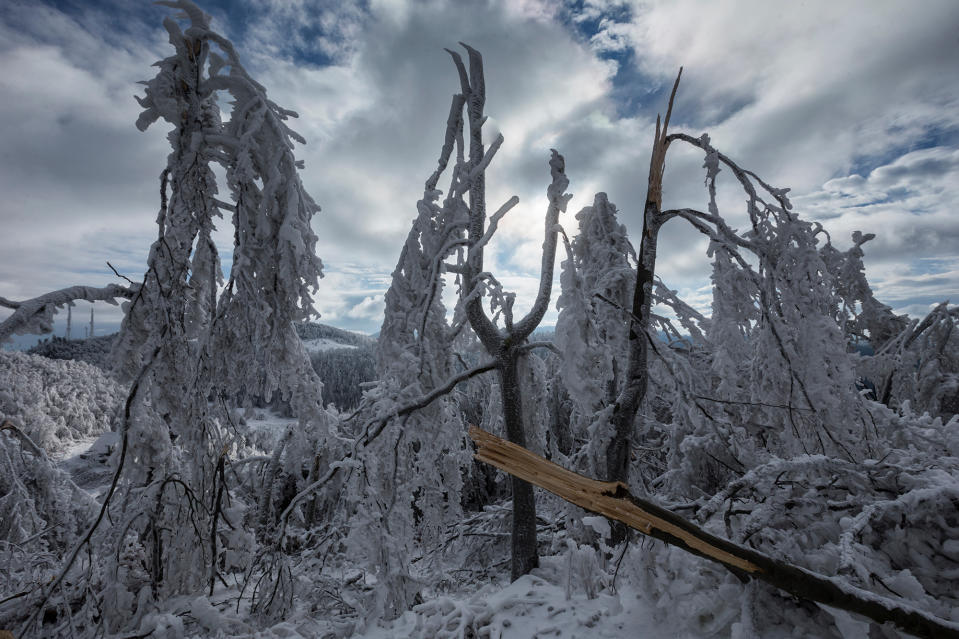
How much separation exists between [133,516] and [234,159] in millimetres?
3661

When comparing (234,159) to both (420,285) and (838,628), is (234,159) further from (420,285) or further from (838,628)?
(838,628)

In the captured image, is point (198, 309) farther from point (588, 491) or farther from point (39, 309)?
point (588, 491)

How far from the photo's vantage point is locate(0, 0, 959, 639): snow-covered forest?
6.52 feet

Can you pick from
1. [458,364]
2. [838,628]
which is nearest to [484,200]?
[458,364]

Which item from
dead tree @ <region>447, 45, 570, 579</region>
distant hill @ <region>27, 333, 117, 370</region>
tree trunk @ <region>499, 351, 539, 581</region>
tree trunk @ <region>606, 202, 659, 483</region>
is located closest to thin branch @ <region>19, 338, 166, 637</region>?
dead tree @ <region>447, 45, 570, 579</region>

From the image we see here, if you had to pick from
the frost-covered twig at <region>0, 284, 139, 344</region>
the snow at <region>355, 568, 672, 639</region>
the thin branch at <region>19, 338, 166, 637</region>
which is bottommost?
the snow at <region>355, 568, 672, 639</region>

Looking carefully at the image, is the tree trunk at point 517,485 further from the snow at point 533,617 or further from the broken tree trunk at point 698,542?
the broken tree trunk at point 698,542

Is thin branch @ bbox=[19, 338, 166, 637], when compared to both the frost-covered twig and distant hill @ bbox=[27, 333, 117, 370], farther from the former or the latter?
distant hill @ bbox=[27, 333, 117, 370]

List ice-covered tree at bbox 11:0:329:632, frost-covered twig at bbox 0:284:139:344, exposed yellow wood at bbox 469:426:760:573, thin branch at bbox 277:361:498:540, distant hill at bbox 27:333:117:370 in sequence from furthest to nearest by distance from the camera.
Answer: distant hill at bbox 27:333:117:370 → thin branch at bbox 277:361:498:540 → ice-covered tree at bbox 11:0:329:632 → frost-covered twig at bbox 0:284:139:344 → exposed yellow wood at bbox 469:426:760:573

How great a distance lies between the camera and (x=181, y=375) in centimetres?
376

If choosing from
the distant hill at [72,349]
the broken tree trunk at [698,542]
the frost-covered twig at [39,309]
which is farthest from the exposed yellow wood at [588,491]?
the distant hill at [72,349]

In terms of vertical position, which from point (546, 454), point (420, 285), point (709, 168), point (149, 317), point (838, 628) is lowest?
point (546, 454)

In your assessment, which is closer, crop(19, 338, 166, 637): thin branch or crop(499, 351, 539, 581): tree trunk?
crop(19, 338, 166, 637): thin branch

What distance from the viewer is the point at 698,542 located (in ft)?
6.30
